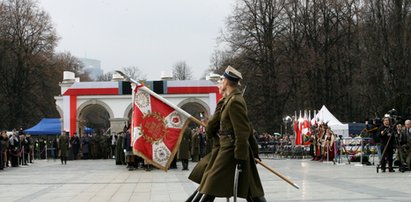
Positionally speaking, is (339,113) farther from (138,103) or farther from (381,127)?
(138,103)

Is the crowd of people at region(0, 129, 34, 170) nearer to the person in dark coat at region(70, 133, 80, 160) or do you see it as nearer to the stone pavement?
the person in dark coat at region(70, 133, 80, 160)

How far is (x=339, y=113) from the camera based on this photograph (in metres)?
51.7

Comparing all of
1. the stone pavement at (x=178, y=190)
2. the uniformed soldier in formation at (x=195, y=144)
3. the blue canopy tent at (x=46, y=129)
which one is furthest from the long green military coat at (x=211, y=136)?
the blue canopy tent at (x=46, y=129)

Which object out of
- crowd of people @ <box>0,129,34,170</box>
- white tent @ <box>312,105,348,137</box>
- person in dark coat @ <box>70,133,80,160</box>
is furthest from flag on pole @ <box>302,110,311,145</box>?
crowd of people @ <box>0,129,34,170</box>

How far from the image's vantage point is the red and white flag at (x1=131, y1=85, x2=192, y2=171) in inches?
416

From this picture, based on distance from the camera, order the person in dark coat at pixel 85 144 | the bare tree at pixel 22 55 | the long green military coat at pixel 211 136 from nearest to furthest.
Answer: the long green military coat at pixel 211 136
the person in dark coat at pixel 85 144
the bare tree at pixel 22 55

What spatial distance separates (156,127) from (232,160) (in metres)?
2.99

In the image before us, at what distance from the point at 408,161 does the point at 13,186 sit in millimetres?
11773

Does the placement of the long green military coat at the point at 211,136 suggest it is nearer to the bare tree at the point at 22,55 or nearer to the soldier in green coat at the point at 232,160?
the soldier in green coat at the point at 232,160

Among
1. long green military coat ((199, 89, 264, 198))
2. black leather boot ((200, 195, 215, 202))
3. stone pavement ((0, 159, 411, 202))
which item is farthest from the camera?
stone pavement ((0, 159, 411, 202))

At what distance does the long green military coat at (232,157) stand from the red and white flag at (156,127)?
7.11ft

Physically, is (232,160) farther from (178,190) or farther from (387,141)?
(387,141)

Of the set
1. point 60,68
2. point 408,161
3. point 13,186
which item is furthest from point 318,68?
point 13,186

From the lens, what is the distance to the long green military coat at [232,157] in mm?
7941
